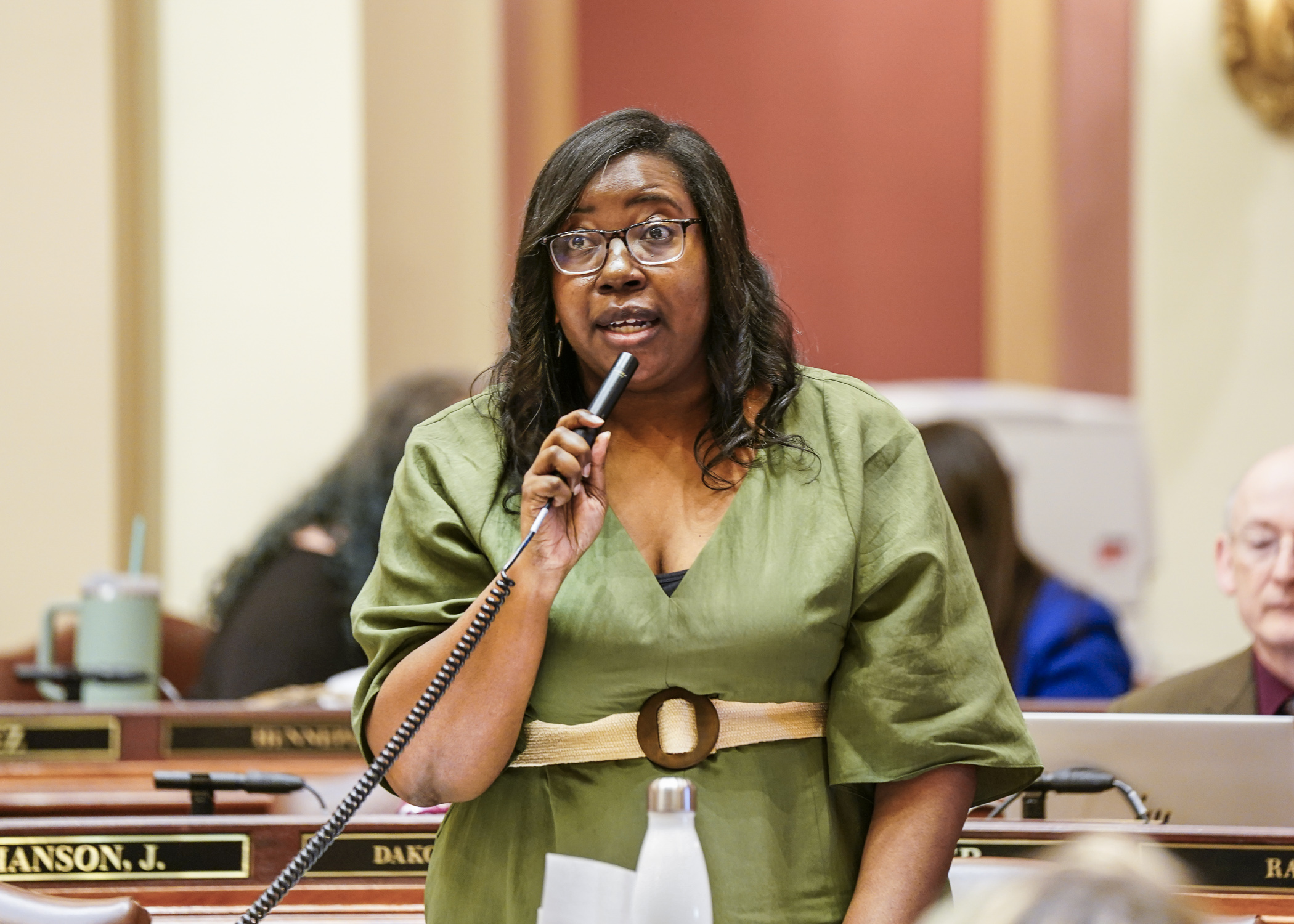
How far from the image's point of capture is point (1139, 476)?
179 inches

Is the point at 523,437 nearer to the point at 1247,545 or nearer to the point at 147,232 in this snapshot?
the point at 1247,545

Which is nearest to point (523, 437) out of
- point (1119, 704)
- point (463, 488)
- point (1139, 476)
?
point (463, 488)

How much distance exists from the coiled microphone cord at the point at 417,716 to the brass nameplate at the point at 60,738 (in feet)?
4.53

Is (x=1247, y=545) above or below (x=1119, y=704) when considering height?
above

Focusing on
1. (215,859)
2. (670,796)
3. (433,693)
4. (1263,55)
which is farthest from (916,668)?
(1263,55)

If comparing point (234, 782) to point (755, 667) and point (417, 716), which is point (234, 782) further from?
point (755, 667)

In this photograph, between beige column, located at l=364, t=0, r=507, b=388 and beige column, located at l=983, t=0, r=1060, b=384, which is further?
beige column, located at l=983, t=0, r=1060, b=384

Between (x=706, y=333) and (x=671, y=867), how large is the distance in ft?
1.84

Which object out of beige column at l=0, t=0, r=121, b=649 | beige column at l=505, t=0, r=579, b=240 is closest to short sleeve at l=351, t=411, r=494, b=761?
beige column at l=0, t=0, r=121, b=649

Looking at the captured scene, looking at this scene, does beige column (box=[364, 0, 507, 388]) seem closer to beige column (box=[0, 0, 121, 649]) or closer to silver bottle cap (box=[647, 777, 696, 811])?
beige column (box=[0, 0, 121, 649])

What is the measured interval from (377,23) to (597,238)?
294 centimetres

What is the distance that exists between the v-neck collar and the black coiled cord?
0.12 metres

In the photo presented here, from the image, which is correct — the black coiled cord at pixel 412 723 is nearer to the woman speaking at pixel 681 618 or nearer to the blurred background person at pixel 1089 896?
the woman speaking at pixel 681 618

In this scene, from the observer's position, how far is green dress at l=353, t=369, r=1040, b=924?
1.34 m
